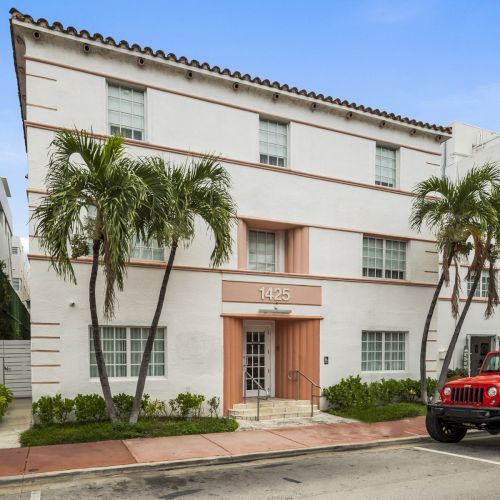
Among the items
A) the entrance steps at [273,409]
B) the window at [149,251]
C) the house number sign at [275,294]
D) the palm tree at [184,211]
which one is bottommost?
the entrance steps at [273,409]

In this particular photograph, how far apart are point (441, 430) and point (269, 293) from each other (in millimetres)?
5385

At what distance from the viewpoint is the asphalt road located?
300 inches

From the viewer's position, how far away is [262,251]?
15195 mm

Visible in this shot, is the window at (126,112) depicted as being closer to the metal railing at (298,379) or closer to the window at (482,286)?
the metal railing at (298,379)

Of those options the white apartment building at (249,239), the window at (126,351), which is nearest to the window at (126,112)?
the white apartment building at (249,239)

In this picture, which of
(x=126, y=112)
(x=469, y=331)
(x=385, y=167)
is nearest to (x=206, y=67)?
(x=126, y=112)

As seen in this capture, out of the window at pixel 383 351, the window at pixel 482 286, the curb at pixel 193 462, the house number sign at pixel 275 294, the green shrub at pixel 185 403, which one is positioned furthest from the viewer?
the window at pixel 482 286

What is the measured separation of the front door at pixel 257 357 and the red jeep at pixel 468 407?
5207mm

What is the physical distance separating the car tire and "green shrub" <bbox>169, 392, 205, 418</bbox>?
17.2 feet

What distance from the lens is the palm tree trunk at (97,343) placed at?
34.4 ft

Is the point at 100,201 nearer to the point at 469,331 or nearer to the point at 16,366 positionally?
the point at 16,366

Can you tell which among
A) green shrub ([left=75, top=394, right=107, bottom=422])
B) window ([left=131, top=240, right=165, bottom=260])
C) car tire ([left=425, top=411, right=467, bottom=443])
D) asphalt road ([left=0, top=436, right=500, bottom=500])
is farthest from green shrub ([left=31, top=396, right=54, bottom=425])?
car tire ([left=425, top=411, right=467, bottom=443])

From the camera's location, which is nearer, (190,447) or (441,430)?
(190,447)

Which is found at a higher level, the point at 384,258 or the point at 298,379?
the point at 384,258
